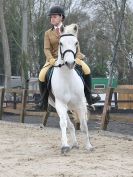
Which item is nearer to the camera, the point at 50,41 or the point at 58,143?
the point at 50,41

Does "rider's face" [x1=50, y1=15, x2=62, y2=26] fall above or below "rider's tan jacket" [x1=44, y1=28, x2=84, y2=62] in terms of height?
above

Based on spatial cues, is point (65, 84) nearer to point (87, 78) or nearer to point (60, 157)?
point (87, 78)

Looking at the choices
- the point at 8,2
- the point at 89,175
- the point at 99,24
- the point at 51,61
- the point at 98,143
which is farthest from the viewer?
the point at 99,24

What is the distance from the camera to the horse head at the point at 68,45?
795 cm

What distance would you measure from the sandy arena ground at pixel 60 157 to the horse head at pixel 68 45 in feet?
5.02

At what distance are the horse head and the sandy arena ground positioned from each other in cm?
153

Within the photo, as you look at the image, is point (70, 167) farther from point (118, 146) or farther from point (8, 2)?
point (8, 2)

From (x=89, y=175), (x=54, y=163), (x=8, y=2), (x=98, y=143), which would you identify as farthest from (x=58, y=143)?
(x=8, y=2)

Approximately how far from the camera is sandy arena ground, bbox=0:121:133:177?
22.1ft

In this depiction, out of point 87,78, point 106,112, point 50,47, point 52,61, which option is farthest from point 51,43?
point 106,112

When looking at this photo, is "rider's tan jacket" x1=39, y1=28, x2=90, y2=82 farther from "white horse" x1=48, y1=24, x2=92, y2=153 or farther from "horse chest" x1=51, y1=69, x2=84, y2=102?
"horse chest" x1=51, y1=69, x2=84, y2=102

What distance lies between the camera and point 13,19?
141 ft

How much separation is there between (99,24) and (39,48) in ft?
19.2

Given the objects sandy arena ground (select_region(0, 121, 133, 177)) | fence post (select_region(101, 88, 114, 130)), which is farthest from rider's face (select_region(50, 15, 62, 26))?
fence post (select_region(101, 88, 114, 130))
